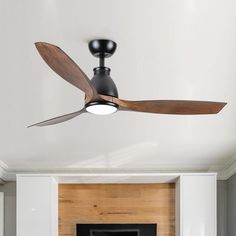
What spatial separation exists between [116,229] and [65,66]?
3502 millimetres

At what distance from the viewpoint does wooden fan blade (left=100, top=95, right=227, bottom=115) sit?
8.63 ft

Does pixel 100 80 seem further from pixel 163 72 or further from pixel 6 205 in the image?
pixel 6 205

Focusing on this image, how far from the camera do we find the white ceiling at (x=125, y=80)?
2869 millimetres

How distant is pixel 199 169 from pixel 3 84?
282 centimetres

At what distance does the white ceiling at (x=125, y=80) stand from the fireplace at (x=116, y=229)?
0.78 m

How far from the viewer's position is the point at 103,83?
2670 millimetres

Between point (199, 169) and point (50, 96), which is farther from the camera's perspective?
point (199, 169)

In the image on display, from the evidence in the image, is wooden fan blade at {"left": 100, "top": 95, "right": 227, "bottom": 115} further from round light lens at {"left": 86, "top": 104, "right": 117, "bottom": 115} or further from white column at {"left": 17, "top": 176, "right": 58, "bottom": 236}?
white column at {"left": 17, "top": 176, "right": 58, "bottom": 236}

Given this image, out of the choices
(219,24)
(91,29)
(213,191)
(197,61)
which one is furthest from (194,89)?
(213,191)

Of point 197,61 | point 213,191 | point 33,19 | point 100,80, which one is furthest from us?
point 213,191

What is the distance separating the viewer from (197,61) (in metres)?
3.29

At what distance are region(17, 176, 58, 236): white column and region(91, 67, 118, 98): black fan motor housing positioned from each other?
257 cm

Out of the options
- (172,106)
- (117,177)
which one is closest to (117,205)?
(117,177)

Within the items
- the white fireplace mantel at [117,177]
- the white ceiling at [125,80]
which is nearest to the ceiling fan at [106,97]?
the white ceiling at [125,80]
